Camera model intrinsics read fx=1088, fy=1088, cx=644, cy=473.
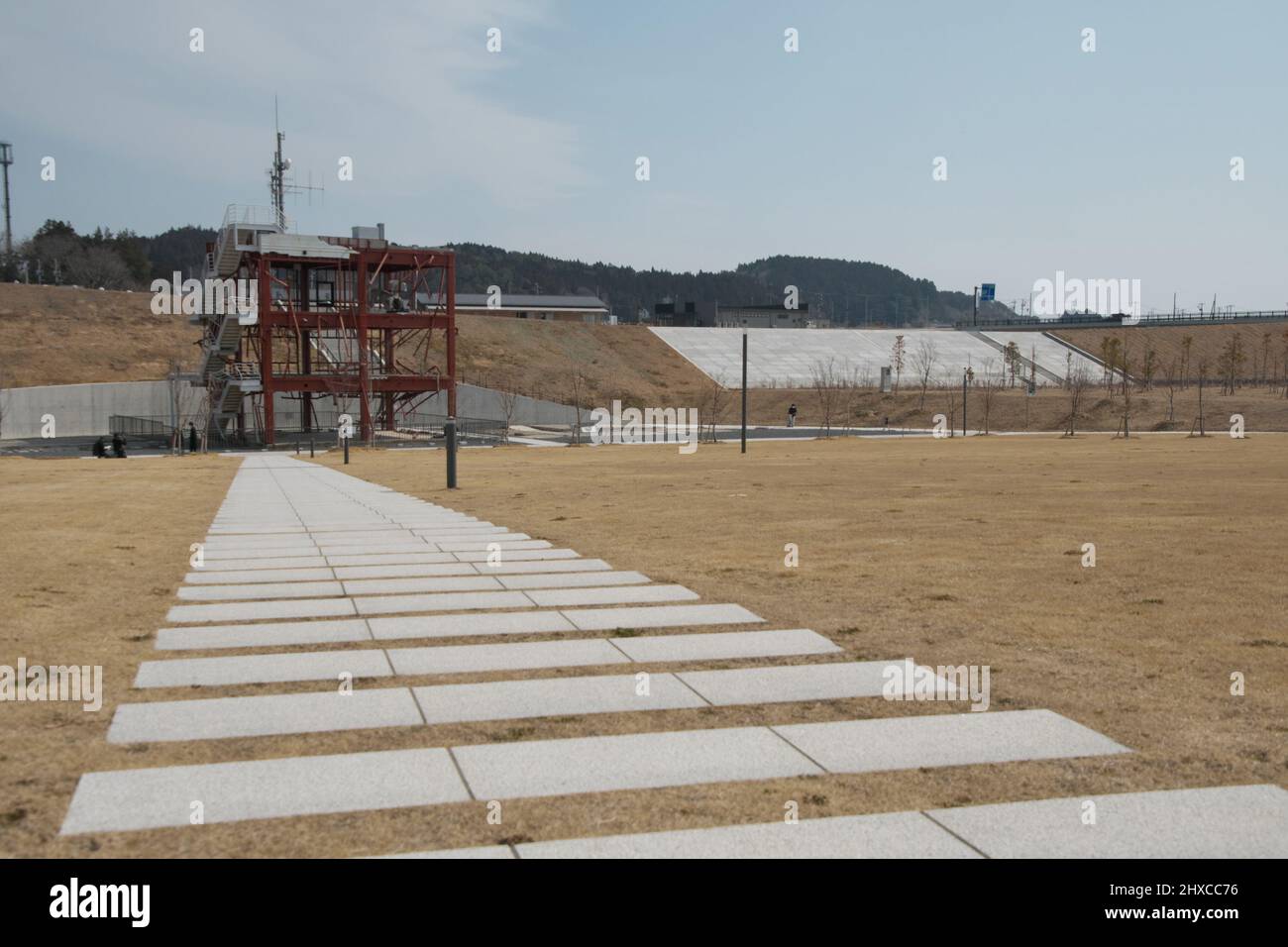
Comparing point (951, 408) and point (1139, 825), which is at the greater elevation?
point (951, 408)

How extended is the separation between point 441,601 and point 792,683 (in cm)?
417

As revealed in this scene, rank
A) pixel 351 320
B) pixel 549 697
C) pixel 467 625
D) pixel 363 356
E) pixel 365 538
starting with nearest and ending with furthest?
pixel 549 697, pixel 467 625, pixel 365 538, pixel 363 356, pixel 351 320

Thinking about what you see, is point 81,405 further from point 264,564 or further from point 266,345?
point 264,564

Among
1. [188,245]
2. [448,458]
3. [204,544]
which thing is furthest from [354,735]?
[188,245]

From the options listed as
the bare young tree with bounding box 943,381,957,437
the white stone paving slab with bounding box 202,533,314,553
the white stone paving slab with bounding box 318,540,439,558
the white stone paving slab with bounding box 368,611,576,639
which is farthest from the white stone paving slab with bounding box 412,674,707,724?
the bare young tree with bounding box 943,381,957,437

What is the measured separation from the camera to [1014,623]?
349 inches

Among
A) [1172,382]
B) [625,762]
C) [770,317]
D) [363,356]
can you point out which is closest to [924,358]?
[1172,382]

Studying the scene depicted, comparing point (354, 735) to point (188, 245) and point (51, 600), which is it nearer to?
point (51, 600)

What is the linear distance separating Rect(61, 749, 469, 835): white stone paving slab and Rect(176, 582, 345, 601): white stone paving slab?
5.11m

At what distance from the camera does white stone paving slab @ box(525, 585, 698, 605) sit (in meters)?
10.3

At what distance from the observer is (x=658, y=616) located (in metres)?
9.45

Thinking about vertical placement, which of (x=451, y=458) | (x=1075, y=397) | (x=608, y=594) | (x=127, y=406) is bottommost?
(x=608, y=594)

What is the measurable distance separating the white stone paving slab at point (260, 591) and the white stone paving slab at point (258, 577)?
235 mm
